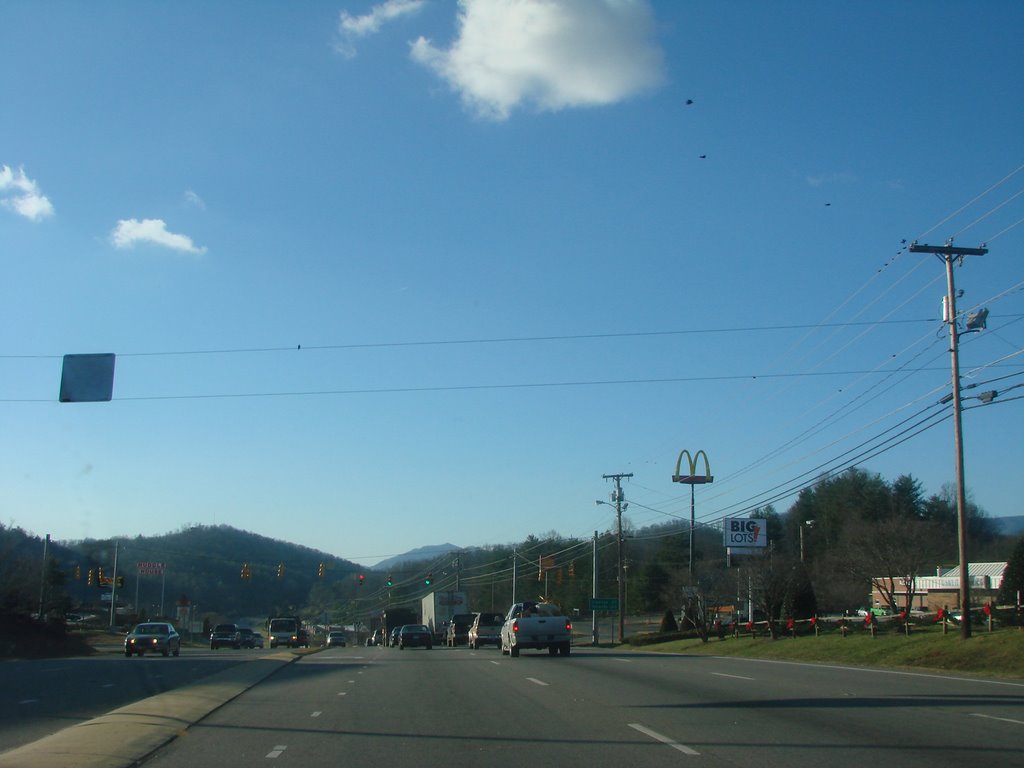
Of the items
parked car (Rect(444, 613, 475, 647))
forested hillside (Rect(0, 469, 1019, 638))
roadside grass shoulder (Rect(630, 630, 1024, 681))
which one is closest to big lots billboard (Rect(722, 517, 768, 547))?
forested hillside (Rect(0, 469, 1019, 638))

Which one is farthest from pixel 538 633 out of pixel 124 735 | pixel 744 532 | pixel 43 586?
pixel 43 586

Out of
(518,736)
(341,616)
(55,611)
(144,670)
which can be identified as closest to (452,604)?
(55,611)

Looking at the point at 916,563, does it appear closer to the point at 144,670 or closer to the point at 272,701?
the point at 144,670

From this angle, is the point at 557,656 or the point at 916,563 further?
the point at 916,563

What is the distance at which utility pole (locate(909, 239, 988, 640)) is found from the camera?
30.1 metres

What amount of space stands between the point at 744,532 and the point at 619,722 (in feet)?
180

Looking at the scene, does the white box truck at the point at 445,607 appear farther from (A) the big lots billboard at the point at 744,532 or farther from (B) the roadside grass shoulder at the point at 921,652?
(B) the roadside grass shoulder at the point at 921,652

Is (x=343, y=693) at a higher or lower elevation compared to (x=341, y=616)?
higher

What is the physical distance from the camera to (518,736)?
13117mm

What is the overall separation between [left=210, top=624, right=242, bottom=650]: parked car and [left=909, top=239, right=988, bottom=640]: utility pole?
4626 centimetres

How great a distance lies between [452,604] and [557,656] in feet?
150

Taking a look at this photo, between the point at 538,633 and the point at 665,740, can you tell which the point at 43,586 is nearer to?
the point at 538,633

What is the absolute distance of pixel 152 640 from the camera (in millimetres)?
42594

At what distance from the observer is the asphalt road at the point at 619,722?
37.2 ft
